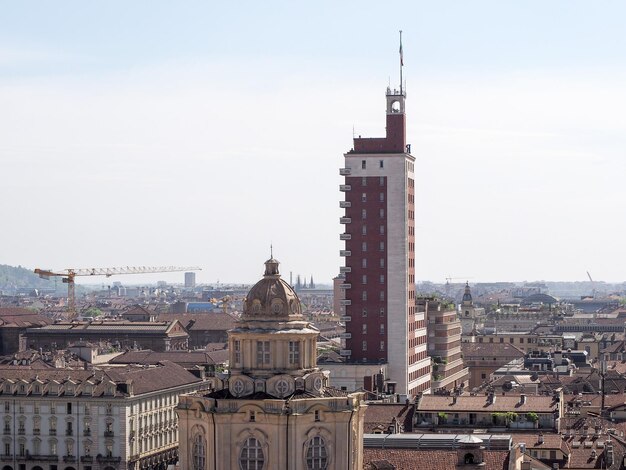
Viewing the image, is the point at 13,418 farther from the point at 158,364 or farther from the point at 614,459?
the point at 614,459

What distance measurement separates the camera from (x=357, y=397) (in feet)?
277

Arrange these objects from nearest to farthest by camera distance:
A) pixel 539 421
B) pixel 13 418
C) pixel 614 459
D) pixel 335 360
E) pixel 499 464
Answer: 1. pixel 499 464
2. pixel 614 459
3. pixel 539 421
4. pixel 13 418
5. pixel 335 360

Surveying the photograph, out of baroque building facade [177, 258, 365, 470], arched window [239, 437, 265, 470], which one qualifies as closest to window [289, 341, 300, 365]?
baroque building facade [177, 258, 365, 470]

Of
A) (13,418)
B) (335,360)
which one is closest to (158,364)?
(335,360)

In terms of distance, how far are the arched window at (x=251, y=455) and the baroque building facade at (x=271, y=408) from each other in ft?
0.14

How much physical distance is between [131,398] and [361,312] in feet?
97.7

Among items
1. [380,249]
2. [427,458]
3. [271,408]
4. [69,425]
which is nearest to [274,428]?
[271,408]

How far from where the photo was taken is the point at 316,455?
8294cm

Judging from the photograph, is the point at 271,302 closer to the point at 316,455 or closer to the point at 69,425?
the point at 316,455

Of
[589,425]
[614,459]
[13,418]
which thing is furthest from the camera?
[13,418]

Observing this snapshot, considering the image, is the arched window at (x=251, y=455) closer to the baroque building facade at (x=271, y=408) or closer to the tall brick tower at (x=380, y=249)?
the baroque building facade at (x=271, y=408)

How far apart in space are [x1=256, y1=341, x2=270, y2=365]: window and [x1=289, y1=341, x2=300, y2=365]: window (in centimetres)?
96

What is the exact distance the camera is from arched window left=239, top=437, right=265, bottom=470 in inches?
3243

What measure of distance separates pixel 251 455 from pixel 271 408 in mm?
2327
